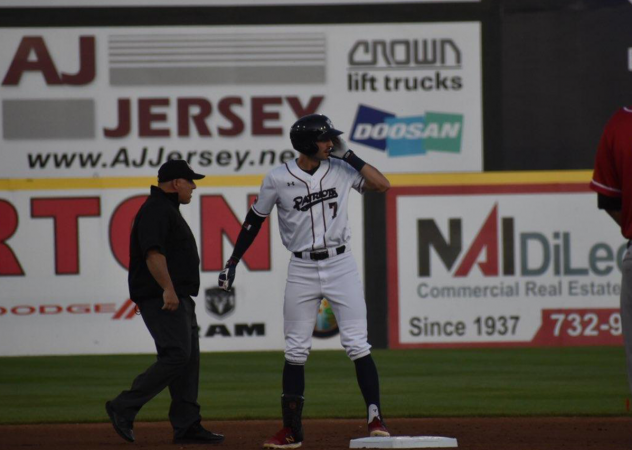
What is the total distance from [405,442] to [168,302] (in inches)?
61.4

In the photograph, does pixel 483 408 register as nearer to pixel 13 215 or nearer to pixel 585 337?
pixel 585 337

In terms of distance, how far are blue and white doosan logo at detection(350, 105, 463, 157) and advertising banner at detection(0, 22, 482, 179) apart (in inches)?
0.4

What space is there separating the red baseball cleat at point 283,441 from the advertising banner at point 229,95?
6425 mm

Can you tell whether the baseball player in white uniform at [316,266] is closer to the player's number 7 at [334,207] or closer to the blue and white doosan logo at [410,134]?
the player's number 7 at [334,207]

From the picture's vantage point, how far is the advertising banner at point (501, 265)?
1274cm

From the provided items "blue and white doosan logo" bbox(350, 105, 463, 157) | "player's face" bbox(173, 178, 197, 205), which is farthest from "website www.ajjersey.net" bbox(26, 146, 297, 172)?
"player's face" bbox(173, 178, 197, 205)

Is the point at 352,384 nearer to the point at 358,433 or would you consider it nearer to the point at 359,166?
the point at 358,433

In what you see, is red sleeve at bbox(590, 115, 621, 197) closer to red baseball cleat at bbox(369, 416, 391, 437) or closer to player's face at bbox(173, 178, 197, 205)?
red baseball cleat at bbox(369, 416, 391, 437)

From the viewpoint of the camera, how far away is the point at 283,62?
1281 cm

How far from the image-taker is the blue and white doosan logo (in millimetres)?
12758

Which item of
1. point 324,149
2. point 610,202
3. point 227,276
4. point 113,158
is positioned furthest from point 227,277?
point 113,158

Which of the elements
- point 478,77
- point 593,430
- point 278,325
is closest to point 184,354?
point 593,430

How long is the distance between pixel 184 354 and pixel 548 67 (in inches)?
292

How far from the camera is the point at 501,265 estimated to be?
1280cm
